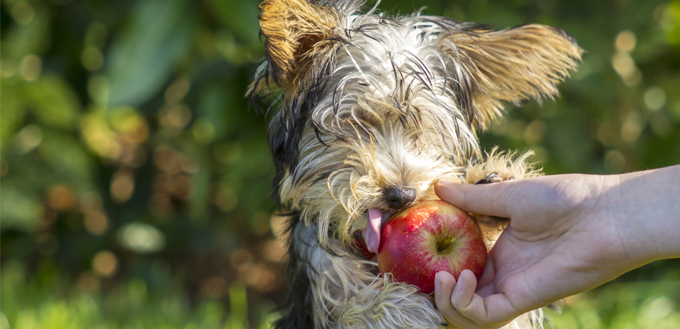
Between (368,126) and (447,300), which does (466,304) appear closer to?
(447,300)

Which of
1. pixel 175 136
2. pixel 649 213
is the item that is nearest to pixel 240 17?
pixel 175 136

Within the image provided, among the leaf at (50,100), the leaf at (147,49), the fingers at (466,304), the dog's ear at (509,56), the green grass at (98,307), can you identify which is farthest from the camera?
the green grass at (98,307)

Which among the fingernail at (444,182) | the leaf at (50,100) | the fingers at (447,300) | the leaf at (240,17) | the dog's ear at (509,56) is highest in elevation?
the dog's ear at (509,56)

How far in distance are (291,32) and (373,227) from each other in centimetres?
86

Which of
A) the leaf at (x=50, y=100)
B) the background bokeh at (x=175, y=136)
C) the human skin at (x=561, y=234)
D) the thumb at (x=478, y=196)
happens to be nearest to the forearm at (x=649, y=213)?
the human skin at (x=561, y=234)

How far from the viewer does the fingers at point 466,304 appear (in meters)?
1.91

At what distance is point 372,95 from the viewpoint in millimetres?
2172

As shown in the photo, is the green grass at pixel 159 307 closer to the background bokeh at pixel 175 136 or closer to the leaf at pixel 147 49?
the background bokeh at pixel 175 136

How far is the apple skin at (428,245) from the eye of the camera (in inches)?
76.3

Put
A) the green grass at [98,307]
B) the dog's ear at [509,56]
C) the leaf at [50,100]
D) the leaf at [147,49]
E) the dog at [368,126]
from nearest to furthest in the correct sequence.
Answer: the dog at [368,126]
the dog's ear at [509,56]
the leaf at [147,49]
the leaf at [50,100]
the green grass at [98,307]

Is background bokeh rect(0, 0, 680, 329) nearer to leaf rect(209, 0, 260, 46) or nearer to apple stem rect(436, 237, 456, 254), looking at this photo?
leaf rect(209, 0, 260, 46)

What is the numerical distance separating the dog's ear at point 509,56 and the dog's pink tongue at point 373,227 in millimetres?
808

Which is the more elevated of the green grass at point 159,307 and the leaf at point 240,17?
the leaf at point 240,17

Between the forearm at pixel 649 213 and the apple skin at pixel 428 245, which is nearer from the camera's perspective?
the forearm at pixel 649 213
